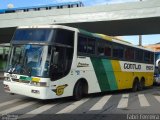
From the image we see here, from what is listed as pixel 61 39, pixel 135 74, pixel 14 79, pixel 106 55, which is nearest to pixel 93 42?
pixel 106 55

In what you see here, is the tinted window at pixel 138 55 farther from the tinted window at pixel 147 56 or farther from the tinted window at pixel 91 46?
the tinted window at pixel 91 46

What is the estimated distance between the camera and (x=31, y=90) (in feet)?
43.4

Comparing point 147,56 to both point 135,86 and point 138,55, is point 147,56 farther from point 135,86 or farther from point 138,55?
point 135,86

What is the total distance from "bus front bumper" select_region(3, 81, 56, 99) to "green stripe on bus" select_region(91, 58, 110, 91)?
3775mm

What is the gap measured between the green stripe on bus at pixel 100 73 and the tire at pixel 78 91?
5.05ft

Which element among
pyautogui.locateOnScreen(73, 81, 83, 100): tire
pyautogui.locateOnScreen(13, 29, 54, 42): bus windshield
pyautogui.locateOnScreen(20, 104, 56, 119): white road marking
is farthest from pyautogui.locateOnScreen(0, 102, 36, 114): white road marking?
pyautogui.locateOnScreen(13, 29, 54, 42): bus windshield

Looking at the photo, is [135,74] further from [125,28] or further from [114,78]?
[125,28]

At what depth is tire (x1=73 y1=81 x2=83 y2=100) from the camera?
14938mm

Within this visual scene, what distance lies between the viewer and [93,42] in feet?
54.0

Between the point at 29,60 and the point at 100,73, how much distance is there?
186 inches

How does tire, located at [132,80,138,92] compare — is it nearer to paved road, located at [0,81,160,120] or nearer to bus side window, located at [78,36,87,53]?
bus side window, located at [78,36,87,53]

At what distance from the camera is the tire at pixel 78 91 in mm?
14938

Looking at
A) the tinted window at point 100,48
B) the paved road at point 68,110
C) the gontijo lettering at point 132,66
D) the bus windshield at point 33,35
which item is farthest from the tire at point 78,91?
the gontijo lettering at point 132,66

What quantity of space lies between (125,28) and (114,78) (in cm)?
1765
